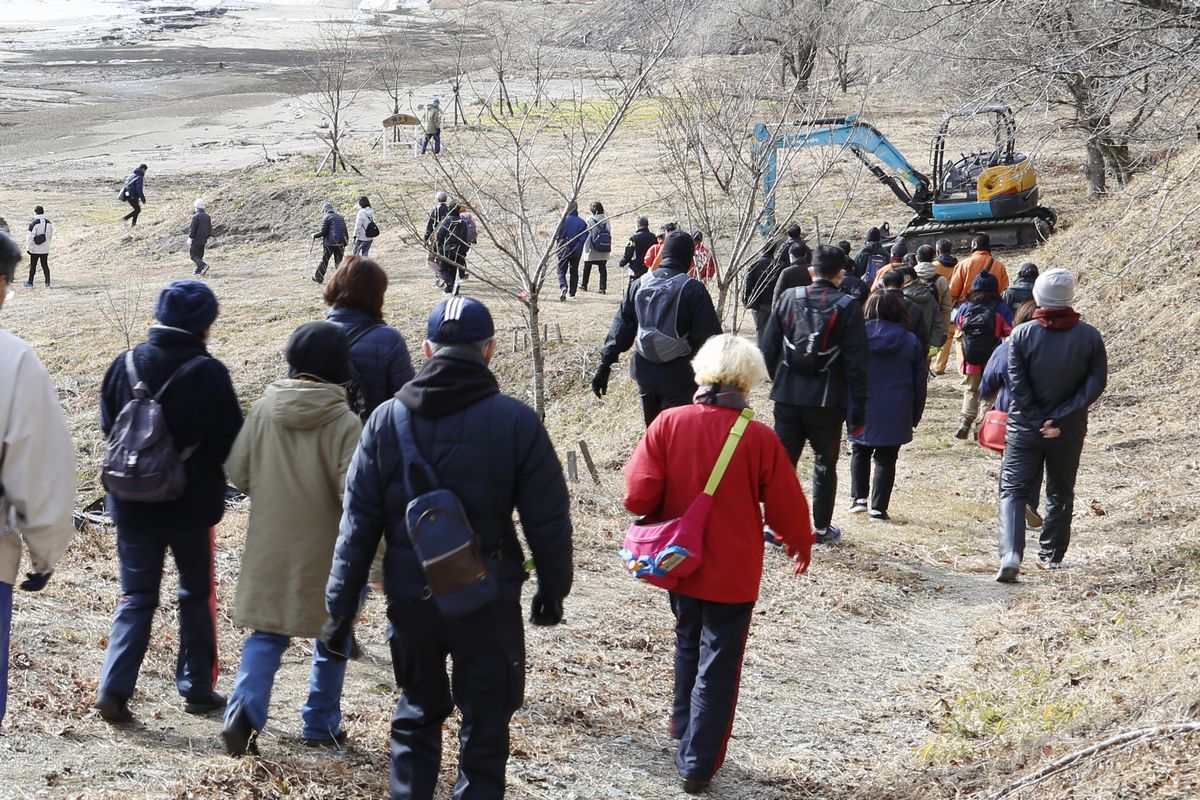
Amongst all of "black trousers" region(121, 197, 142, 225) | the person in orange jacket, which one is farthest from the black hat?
"black trousers" region(121, 197, 142, 225)

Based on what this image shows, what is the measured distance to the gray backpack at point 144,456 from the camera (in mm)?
4312

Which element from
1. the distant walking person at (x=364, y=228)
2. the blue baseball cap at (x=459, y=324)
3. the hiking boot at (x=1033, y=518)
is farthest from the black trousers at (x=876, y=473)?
the distant walking person at (x=364, y=228)

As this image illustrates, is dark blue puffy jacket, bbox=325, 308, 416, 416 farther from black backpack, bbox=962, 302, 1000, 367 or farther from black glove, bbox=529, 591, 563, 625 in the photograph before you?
black backpack, bbox=962, 302, 1000, 367

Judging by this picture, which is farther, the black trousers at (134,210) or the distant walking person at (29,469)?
the black trousers at (134,210)

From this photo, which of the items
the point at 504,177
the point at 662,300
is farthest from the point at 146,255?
the point at 662,300

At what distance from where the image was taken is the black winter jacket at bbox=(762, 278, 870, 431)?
7.21 m

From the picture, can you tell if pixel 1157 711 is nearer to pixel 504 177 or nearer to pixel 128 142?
pixel 504 177

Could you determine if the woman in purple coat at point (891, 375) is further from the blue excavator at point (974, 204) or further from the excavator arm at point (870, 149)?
the blue excavator at point (974, 204)

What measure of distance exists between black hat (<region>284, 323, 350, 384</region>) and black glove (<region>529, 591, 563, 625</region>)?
1.20 m

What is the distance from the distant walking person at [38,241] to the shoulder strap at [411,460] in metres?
22.7

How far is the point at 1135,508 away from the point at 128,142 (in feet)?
145

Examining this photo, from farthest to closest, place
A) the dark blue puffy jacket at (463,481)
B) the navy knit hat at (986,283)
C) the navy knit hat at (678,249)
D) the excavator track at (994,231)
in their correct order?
1. the excavator track at (994,231)
2. the navy knit hat at (986,283)
3. the navy knit hat at (678,249)
4. the dark blue puffy jacket at (463,481)

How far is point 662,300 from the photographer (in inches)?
284

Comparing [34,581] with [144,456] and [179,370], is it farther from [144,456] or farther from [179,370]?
[179,370]
